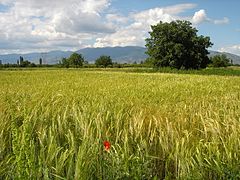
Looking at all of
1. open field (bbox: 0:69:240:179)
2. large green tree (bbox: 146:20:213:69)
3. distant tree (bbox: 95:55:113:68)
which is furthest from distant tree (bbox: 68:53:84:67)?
open field (bbox: 0:69:240:179)

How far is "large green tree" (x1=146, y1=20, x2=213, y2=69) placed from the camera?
73375 millimetres

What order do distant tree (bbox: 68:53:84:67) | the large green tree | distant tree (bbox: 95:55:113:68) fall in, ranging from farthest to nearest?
distant tree (bbox: 68:53:84:67) < distant tree (bbox: 95:55:113:68) < the large green tree

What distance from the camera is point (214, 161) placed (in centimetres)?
427

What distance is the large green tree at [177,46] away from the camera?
241ft

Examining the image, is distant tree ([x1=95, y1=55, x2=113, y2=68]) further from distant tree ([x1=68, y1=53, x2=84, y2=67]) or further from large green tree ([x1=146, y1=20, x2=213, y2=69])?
large green tree ([x1=146, y1=20, x2=213, y2=69])

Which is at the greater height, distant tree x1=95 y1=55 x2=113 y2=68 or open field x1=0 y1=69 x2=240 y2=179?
distant tree x1=95 y1=55 x2=113 y2=68

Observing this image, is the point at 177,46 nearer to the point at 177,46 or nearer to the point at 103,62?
the point at 177,46

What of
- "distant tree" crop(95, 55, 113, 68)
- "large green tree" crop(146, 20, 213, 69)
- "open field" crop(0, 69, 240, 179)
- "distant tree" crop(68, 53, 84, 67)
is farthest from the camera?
"distant tree" crop(68, 53, 84, 67)

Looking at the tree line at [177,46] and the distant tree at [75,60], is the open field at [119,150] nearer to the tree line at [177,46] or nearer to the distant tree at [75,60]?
the tree line at [177,46]

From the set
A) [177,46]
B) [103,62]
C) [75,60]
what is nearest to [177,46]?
[177,46]

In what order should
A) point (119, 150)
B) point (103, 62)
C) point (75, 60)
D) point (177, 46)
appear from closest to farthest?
point (119, 150) → point (177, 46) → point (103, 62) → point (75, 60)

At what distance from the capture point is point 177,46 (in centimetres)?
7281

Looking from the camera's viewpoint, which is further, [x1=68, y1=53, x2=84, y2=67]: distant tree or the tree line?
[x1=68, y1=53, x2=84, y2=67]: distant tree

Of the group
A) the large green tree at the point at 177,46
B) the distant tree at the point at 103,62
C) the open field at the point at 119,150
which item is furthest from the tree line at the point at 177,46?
the open field at the point at 119,150
